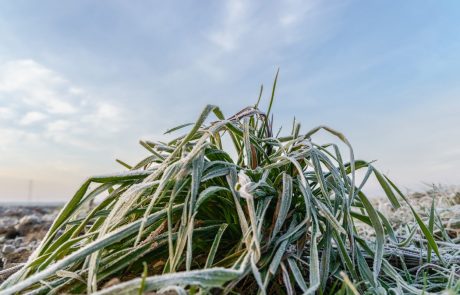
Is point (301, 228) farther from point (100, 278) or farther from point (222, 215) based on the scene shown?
point (100, 278)

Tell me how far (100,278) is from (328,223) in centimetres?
55

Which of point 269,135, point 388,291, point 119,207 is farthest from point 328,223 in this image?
point 119,207

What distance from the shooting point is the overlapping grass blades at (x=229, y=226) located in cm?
100

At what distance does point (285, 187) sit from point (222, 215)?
22cm

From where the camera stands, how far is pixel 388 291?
1.16 metres

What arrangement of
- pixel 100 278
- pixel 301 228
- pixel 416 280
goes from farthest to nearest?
pixel 416 280
pixel 301 228
pixel 100 278

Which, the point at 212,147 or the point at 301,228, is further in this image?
the point at 212,147

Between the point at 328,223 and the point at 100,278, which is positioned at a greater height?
the point at 328,223

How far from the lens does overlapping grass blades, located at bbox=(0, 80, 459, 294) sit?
100cm

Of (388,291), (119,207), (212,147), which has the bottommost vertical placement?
(388,291)

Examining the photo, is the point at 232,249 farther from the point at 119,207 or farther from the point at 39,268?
the point at 39,268

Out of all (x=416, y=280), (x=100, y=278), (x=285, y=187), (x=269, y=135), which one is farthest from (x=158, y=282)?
(x=416, y=280)

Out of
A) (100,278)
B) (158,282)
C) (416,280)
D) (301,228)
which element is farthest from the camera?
(416,280)

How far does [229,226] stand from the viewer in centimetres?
117
